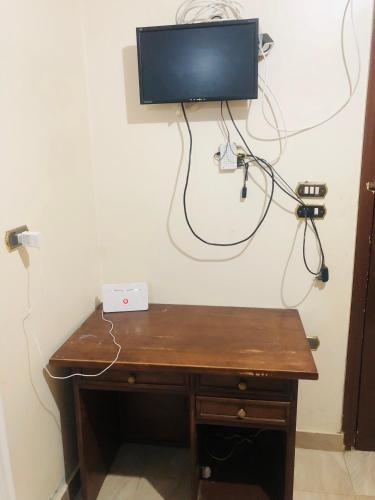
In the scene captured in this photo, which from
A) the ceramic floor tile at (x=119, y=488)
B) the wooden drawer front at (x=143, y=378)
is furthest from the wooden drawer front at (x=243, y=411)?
the ceramic floor tile at (x=119, y=488)

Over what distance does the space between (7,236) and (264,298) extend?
122 centimetres

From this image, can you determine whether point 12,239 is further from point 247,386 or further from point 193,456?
point 193,456

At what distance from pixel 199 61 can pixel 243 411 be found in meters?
1.45

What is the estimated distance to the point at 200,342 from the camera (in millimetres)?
1654

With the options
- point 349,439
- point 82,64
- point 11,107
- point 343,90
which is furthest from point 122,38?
point 349,439

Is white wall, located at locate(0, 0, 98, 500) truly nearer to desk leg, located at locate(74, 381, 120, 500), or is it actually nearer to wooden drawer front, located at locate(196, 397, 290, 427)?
desk leg, located at locate(74, 381, 120, 500)

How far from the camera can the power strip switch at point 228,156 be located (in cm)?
188

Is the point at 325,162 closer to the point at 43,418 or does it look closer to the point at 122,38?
the point at 122,38

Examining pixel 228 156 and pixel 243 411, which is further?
pixel 228 156

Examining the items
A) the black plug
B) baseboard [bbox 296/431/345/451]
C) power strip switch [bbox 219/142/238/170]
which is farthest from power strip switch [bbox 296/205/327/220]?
baseboard [bbox 296/431/345/451]

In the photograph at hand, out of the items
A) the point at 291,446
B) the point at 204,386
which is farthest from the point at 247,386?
the point at 291,446

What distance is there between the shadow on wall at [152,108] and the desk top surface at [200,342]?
0.92 m

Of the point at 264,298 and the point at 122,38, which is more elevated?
the point at 122,38

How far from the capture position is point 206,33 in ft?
5.54
